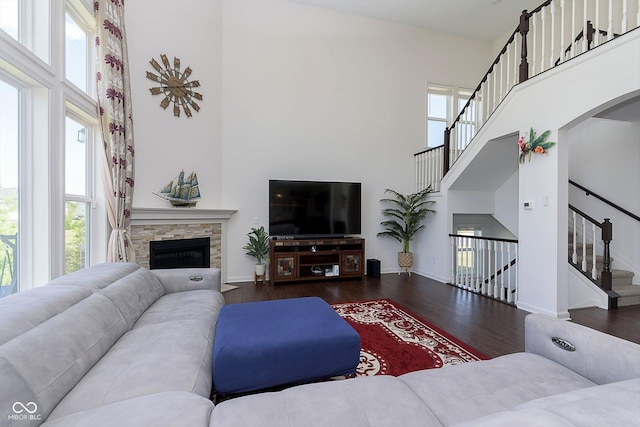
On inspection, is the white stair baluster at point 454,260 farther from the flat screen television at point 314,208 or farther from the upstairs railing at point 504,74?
the flat screen television at point 314,208

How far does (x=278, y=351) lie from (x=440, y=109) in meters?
6.12

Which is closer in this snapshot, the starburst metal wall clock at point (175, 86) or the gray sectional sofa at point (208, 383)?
the gray sectional sofa at point (208, 383)

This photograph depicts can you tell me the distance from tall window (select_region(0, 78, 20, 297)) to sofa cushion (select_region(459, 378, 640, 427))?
2.89 meters

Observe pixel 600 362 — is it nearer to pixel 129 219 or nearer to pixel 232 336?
pixel 232 336

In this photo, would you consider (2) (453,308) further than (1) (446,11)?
No

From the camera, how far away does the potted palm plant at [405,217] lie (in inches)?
204

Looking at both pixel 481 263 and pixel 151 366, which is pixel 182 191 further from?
pixel 481 263

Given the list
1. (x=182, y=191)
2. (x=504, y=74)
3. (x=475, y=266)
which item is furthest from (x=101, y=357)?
(x=504, y=74)

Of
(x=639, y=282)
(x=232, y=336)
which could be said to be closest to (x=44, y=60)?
(x=232, y=336)

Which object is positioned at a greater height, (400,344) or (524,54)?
(524,54)

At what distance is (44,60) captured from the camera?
85.5 inches

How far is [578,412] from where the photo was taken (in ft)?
2.04

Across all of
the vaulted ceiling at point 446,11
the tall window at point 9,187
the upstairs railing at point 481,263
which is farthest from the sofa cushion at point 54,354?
the vaulted ceiling at point 446,11

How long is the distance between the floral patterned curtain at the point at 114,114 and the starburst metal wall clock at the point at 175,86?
0.68 meters
